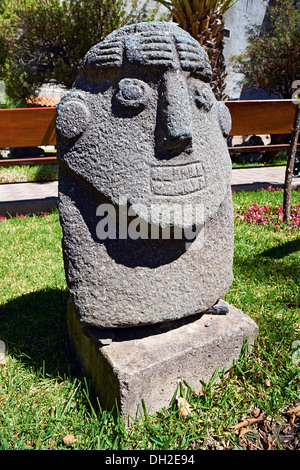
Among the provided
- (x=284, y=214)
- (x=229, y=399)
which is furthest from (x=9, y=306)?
(x=284, y=214)

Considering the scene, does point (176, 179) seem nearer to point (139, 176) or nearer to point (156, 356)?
point (139, 176)

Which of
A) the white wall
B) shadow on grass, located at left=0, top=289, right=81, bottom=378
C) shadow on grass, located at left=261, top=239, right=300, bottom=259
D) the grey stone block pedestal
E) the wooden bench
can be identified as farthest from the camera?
the white wall

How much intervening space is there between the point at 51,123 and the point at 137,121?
3.18m

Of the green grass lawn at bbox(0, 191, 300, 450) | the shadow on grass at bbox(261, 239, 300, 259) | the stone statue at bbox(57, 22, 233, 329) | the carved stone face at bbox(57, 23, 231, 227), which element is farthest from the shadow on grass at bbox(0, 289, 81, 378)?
the shadow on grass at bbox(261, 239, 300, 259)

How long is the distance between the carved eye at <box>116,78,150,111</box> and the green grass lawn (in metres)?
1.25

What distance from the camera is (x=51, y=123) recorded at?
433 cm

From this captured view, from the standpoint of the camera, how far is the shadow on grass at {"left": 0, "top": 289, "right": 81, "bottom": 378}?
1.95 meters

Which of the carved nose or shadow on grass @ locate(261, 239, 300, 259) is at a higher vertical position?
the carved nose

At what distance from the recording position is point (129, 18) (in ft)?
32.5

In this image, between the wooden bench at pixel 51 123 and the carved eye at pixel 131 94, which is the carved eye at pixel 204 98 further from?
the wooden bench at pixel 51 123

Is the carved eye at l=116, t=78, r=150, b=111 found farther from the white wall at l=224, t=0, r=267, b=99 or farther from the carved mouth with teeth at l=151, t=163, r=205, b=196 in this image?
the white wall at l=224, t=0, r=267, b=99

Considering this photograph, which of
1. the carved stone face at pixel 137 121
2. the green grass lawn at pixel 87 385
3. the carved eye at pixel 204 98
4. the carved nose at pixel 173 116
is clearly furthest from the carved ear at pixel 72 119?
the green grass lawn at pixel 87 385

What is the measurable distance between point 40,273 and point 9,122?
2.05 meters
